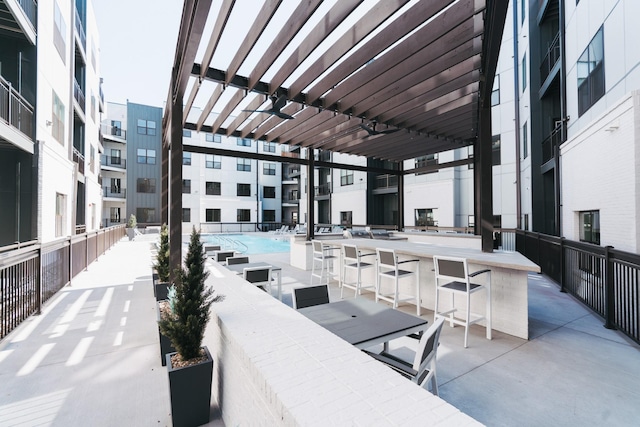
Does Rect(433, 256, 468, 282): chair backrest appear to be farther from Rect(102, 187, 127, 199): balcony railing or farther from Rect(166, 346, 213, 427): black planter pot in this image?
Rect(102, 187, 127, 199): balcony railing

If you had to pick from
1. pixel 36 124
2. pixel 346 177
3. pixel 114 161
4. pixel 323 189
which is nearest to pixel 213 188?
pixel 114 161

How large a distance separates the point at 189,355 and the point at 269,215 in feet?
101

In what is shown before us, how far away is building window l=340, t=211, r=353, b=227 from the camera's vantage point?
22516mm

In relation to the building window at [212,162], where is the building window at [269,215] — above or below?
below

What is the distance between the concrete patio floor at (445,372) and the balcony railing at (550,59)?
30.6ft

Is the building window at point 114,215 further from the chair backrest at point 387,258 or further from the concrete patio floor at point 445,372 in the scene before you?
the chair backrest at point 387,258

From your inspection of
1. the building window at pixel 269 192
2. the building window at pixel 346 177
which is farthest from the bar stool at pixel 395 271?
the building window at pixel 269 192

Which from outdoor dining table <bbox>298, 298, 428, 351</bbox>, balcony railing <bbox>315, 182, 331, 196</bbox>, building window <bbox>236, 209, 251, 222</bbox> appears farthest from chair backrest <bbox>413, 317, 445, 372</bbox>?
building window <bbox>236, 209, 251, 222</bbox>

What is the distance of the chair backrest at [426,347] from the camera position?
6.01 ft

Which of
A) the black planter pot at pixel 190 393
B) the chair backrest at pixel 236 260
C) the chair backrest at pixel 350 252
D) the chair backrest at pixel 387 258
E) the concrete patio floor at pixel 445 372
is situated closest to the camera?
the black planter pot at pixel 190 393

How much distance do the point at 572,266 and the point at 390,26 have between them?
19.7ft

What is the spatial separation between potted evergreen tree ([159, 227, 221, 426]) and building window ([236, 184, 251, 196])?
29.1 meters

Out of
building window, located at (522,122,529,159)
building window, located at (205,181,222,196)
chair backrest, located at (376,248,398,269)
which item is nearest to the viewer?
chair backrest, located at (376,248,398,269)

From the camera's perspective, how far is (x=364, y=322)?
254 cm
